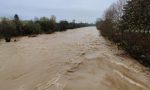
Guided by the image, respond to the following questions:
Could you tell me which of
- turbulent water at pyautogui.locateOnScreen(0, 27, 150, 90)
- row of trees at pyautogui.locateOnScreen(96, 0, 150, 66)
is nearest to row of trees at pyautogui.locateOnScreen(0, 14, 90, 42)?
row of trees at pyautogui.locateOnScreen(96, 0, 150, 66)

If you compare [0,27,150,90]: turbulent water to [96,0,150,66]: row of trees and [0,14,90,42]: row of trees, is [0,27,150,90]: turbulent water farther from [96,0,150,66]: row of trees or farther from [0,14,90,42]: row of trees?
[0,14,90,42]: row of trees

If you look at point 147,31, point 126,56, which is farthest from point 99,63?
point 147,31

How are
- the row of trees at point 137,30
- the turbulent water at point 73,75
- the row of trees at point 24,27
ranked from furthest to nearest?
the row of trees at point 24,27, the row of trees at point 137,30, the turbulent water at point 73,75

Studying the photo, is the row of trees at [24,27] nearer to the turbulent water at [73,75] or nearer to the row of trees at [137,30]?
the row of trees at [137,30]

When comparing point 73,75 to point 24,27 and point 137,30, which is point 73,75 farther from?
point 24,27

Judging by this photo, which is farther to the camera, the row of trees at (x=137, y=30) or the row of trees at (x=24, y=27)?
the row of trees at (x=24, y=27)

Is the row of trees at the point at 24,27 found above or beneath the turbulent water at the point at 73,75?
above

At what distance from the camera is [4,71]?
1351cm

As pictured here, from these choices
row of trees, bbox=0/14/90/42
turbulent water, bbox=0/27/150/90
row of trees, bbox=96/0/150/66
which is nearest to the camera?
turbulent water, bbox=0/27/150/90

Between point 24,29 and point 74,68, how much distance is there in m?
35.4

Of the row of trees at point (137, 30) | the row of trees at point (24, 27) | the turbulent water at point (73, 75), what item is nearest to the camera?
the turbulent water at point (73, 75)

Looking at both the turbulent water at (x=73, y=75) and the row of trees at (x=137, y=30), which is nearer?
the turbulent water at (x=73, y=75)

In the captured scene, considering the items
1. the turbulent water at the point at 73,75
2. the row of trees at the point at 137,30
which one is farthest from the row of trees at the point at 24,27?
the turbulent water at the point at 73,75

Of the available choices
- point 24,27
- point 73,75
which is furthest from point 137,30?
point 24,27
